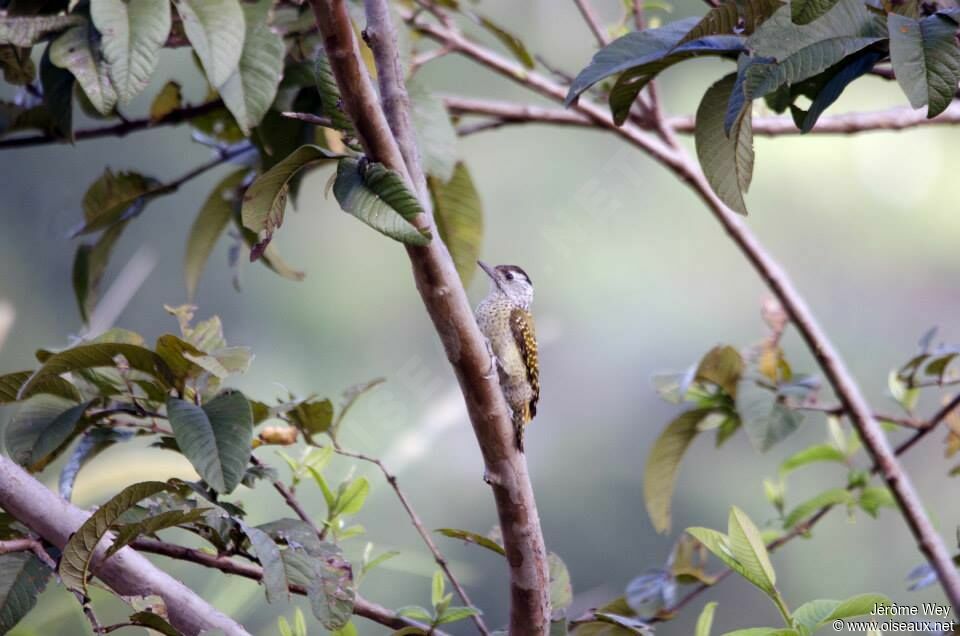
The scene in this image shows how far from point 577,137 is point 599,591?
1.19m

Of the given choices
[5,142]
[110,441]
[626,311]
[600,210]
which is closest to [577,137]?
[600,210]

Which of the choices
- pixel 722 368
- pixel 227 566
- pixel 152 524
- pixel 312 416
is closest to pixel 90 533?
pixel 152 524

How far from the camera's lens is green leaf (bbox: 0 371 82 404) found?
0.86 meters

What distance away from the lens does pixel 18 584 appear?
824 millimetres

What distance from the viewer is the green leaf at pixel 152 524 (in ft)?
2.40

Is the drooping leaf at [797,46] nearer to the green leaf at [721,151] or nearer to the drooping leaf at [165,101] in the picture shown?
the green leaf at [721,151]

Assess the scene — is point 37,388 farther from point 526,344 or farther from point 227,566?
point 526,344

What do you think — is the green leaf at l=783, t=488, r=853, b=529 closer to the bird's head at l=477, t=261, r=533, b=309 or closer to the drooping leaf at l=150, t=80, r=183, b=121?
the bird's head at l=477, t=261, r=533, b=309

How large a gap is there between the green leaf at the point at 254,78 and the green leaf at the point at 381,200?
45 centimetres

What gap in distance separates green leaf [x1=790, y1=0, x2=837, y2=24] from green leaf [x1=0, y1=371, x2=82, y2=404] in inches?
28.1

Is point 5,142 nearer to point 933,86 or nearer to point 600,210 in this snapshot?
point 933,86

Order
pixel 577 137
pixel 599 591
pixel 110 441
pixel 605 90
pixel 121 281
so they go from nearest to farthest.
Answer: pixel 110 441 → pixel 605 90 → pixel 599 591 → pixel 121 281 → pixel 577 137

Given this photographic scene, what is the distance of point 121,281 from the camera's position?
2.28 metres

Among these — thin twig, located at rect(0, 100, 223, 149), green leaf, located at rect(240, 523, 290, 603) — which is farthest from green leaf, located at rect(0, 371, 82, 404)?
thin twig, located at rect(0, 100, 223, 149)
